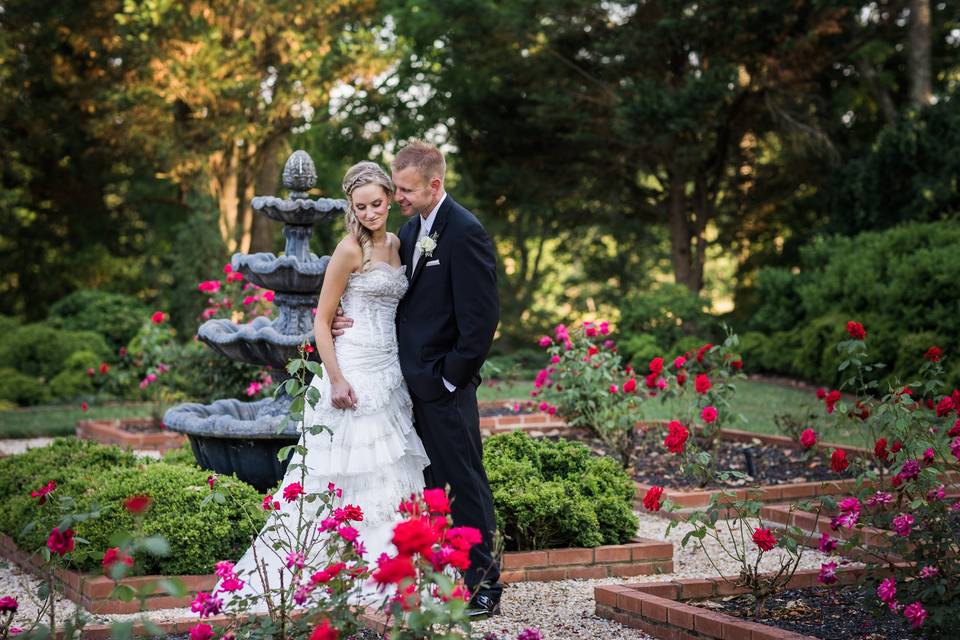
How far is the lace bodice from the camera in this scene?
442 cm

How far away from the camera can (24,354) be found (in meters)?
15.1

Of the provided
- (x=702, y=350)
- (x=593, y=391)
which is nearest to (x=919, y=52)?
(x=593, y=391)

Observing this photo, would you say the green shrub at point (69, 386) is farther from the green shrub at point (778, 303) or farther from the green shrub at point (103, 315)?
the green shrub at point (778, 303)

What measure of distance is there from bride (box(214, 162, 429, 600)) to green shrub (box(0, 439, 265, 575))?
49cm

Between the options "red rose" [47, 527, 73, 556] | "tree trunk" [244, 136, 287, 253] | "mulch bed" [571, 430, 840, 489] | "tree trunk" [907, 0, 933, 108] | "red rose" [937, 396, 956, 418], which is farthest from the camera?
"tree trunk" [244, 136, 287, 253]

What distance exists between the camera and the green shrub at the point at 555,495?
5227 mm

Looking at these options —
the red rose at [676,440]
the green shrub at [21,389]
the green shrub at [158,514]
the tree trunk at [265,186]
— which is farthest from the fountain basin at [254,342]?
the tree trunk at [265,186]

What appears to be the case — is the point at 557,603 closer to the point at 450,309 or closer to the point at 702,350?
the point at 450,309

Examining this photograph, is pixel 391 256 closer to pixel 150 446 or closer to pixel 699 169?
pixel 150 446

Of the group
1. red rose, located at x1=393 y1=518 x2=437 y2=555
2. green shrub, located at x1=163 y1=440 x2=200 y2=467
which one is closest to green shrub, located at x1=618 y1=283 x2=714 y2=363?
green shrub, located at x1=163 y1=440 x2=200 y2=467

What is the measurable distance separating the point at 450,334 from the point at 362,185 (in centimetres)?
74

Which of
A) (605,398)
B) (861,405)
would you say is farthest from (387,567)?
(605,398)

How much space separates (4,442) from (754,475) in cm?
776

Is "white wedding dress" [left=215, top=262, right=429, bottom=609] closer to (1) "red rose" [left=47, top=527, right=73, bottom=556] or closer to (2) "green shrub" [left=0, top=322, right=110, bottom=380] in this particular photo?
(1) "red rose" [left=47, top=527, right=73, bottom=556]
